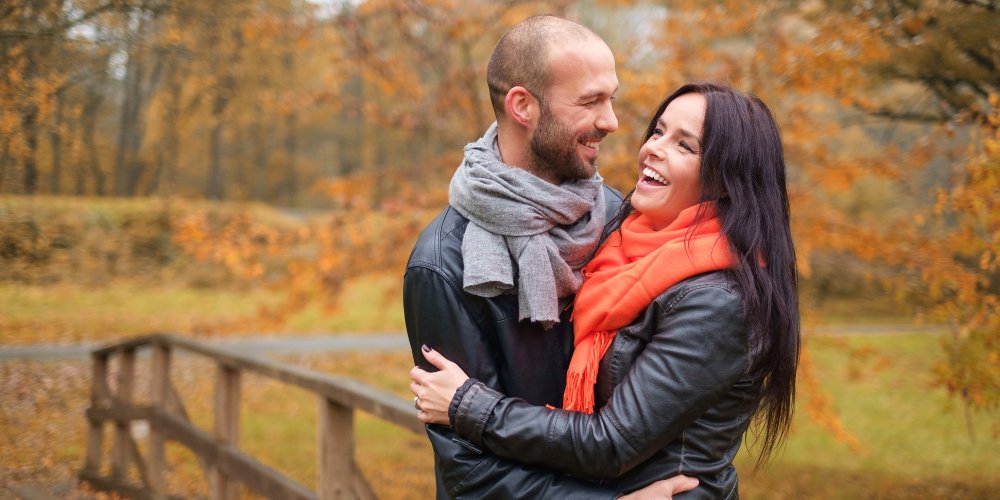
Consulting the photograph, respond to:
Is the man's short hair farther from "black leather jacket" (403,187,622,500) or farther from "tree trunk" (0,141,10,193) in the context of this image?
"tree trunk" (0,141,10,193)

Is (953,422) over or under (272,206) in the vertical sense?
under

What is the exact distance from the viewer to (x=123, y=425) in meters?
3.42

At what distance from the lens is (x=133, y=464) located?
3641mm

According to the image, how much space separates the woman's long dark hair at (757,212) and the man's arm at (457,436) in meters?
0.51

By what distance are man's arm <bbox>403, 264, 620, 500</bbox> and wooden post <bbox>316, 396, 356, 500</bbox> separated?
1.00 metres

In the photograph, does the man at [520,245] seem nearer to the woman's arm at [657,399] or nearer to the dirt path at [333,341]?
the woman's arm at [657,399]

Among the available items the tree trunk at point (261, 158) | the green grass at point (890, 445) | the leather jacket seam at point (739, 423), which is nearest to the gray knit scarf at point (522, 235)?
the leather jacket seam at point (739, 423)

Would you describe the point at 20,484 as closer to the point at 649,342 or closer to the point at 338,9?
the point at 649,342

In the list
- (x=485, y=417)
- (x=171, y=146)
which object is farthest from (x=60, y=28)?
(x=485, y=417)

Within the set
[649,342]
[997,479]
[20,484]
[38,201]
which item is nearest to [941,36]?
[997,479]

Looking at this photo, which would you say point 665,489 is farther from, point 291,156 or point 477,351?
point 291,156

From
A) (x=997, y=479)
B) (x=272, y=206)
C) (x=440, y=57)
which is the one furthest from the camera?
(x=272, y=206)

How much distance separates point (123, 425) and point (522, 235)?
9.48 feet

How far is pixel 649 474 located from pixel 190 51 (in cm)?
296
